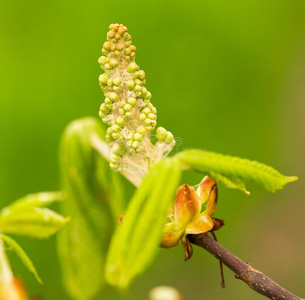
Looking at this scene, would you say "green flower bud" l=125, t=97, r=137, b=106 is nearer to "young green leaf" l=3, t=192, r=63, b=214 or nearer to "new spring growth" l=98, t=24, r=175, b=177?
"new spring growth" l=98, t=24, r=175, b=177

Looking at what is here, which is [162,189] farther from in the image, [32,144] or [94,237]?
[32,144]

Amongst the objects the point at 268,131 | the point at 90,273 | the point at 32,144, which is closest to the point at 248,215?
the point at 268,131

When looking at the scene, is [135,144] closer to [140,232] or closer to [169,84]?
[140,232]

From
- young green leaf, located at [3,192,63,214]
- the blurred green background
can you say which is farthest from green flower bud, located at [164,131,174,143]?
the blurred green background

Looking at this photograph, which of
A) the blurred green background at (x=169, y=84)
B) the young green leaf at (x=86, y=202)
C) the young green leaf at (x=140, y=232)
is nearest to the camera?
the young green leaf at (x=140, y=232)

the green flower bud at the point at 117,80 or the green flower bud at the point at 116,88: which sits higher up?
the green flower bud at the point at 117,80

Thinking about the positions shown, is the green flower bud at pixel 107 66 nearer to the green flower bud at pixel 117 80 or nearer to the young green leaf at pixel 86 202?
the green flower bud at pixel 117 80

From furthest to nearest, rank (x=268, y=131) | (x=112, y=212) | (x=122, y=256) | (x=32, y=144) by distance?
(x=268, y=131) < (x=32, y=144) < (x=112, y=212) < (x=122, y=256)

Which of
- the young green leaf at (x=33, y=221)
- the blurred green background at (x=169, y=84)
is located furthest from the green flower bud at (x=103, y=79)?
the blurred green background at (x=169, y=84)
